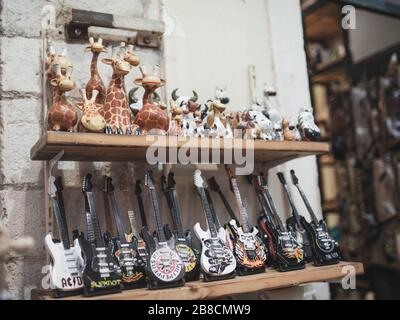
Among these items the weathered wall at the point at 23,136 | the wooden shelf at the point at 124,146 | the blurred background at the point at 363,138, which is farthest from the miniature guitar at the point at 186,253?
the blurred background at the point at 363,138

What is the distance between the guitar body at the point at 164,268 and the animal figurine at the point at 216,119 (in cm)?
41

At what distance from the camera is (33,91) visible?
1.52 metres

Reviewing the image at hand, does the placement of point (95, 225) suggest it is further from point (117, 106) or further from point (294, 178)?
point (294, 178)

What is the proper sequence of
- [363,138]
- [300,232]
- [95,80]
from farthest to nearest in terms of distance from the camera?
[363,138] < [300,232] < [95,80]

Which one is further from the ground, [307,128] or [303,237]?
[307,128]

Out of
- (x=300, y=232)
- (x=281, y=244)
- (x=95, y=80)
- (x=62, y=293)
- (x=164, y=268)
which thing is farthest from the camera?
(x=300, y=232)

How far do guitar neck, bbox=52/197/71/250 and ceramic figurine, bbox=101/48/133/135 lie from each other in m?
0.28

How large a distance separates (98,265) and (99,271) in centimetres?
2

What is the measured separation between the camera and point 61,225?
132cm

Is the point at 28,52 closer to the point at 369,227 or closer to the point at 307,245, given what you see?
the point at 307,245

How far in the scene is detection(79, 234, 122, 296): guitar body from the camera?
1224mm

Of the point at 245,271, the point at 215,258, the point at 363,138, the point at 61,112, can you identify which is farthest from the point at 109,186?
the point at 363,138
